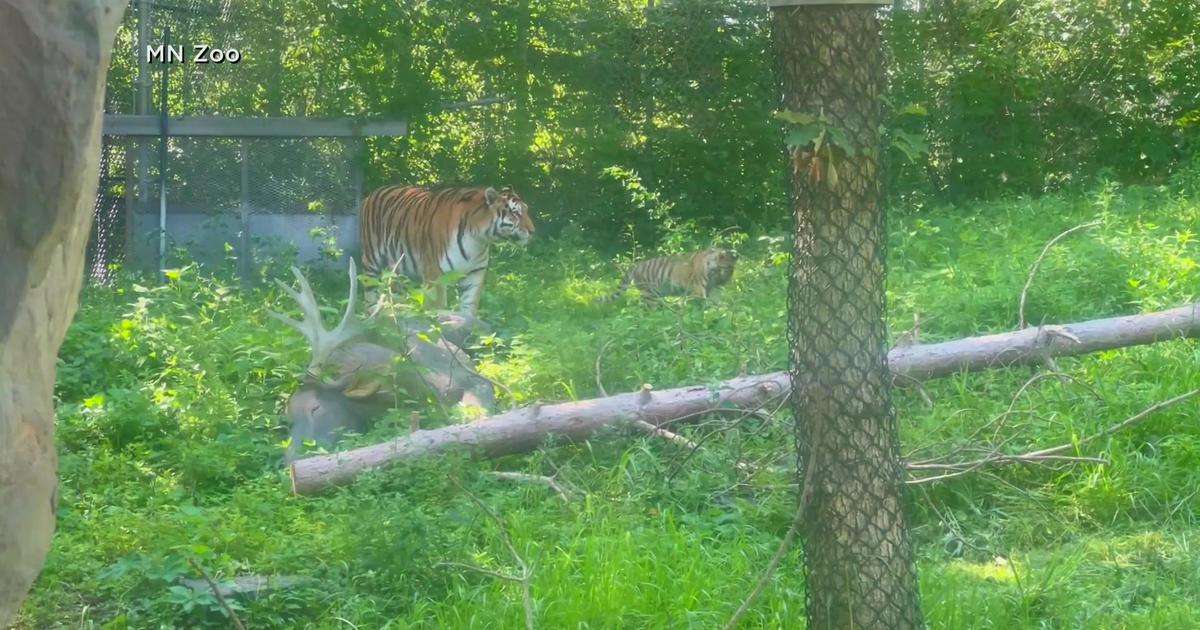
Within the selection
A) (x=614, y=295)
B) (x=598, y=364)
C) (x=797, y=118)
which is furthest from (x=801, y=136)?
(x=614, y=295)

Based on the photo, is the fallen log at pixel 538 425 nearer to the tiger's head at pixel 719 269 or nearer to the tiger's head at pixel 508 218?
the tiger's head at pixel 719 269

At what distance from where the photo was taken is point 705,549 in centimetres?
493

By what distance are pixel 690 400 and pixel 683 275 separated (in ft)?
12.6

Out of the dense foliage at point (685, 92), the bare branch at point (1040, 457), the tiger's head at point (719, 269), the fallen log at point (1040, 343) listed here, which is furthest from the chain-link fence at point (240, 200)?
the bare branch at point (1040, 457)

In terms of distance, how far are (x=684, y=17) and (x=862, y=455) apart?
10.7 m

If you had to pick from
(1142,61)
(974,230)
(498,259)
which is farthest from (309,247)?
(1142,61)

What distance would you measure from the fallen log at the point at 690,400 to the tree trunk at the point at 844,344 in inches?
100

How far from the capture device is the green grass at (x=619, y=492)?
14.8ft

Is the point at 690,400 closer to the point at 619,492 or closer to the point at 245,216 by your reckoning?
the point at 619,492

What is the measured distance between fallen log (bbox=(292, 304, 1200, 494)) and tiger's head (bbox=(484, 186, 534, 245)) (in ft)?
16.1

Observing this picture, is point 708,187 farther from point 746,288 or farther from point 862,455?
point 862,455

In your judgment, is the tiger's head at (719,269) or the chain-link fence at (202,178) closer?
the tiger's head at (719,269)

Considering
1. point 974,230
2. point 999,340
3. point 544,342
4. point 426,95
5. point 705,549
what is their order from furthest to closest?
1. point 426,95
2. point 974,230
3. point 544,342
4. point 999,340
5. point 705,549

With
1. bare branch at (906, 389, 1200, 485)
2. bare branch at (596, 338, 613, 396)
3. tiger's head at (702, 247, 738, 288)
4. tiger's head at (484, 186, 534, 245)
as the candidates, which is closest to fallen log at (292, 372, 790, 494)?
bare branch at (596, 338, 613, 396)
